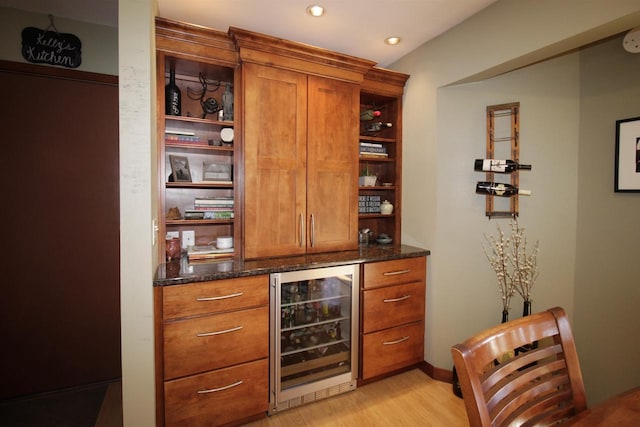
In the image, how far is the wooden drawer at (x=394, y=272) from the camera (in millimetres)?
2252

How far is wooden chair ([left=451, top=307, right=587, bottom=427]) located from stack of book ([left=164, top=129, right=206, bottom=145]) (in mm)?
2061

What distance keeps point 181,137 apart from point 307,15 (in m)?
1.23

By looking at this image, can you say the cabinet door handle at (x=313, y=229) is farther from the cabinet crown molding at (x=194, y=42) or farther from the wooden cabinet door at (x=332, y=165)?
the cabinet crown molding at (x=194, y=42)

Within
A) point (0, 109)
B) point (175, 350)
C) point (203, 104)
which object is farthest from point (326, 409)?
point (0, 109)

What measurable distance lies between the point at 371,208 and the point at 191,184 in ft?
5.34

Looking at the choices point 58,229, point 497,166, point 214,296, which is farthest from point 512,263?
point 58,229

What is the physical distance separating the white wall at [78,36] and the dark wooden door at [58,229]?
0.28 ft

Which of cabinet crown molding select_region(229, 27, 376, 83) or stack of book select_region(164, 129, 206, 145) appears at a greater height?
cabinet crown molding select_region(229, 27, 376, 83)

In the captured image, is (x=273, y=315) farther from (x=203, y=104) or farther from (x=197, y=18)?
(x=197, y=18)

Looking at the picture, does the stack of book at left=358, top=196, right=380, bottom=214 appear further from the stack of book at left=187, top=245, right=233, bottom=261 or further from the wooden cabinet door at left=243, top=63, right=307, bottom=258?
the stack of book at left=187, top=245, right=233, bottom=261

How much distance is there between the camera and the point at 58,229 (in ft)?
7.13

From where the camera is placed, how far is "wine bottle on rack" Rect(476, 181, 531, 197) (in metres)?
2.21

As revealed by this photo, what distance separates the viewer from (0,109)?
203cm

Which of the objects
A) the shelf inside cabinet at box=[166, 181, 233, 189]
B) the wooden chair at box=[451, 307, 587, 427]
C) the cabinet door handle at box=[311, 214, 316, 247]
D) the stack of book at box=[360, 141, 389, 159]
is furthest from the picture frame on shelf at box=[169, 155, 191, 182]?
the wooden chair at box=[451, 307, 587, 427]
